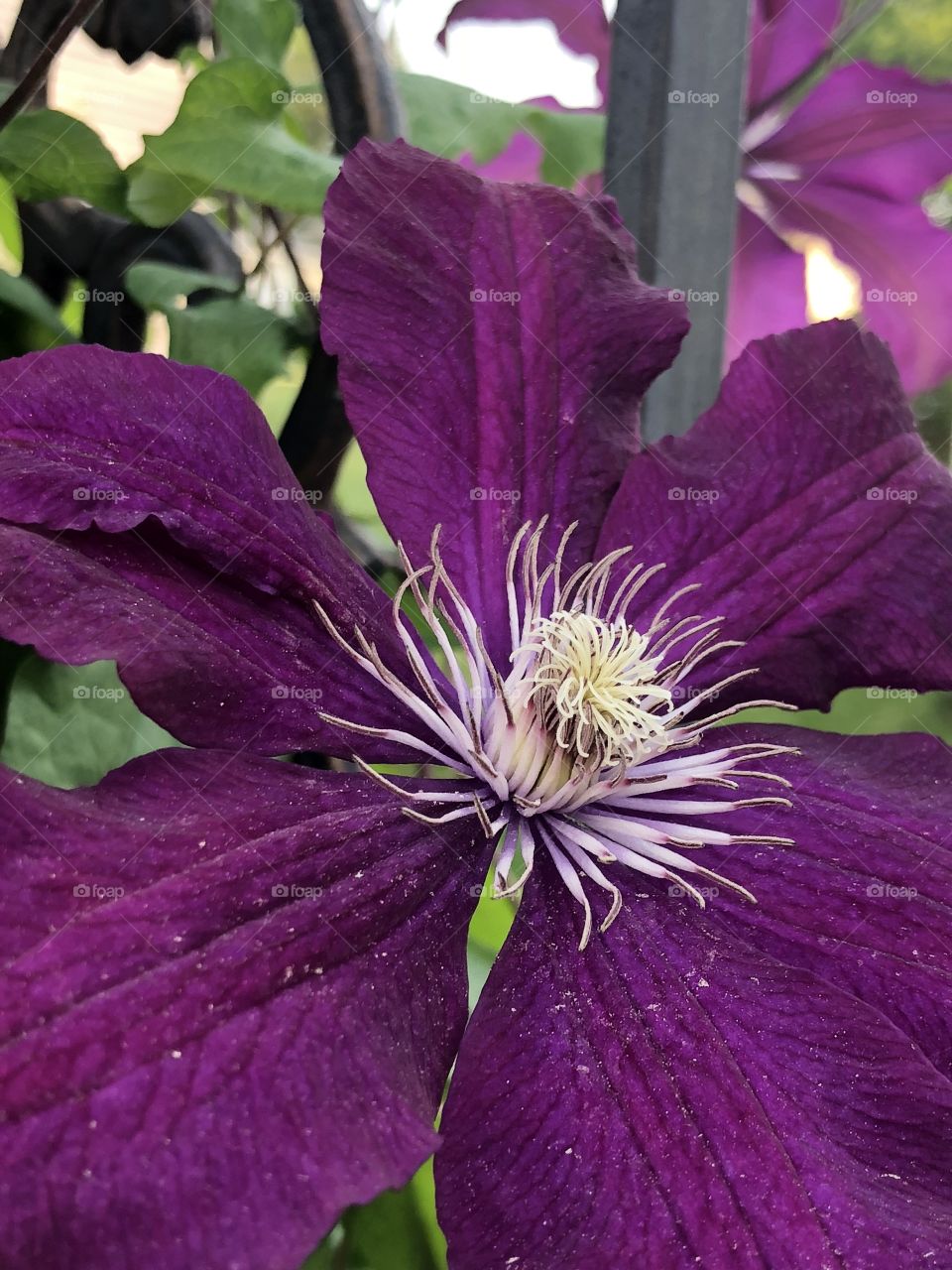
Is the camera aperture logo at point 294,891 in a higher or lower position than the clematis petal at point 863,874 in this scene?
lower

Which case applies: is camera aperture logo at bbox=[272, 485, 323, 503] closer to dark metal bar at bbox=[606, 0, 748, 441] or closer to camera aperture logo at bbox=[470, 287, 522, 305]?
A: camera aperture logo at bbox=[470, 287, 522, 305]

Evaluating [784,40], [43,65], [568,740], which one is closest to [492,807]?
[568,740]

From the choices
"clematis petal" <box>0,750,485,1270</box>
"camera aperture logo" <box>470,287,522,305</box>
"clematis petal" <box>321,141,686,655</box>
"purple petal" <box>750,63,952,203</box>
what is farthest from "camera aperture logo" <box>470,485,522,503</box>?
"purple petal" <box>750,63,952,203</box>

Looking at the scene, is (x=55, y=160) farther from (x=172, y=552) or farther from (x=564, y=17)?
(x=564, y=17)

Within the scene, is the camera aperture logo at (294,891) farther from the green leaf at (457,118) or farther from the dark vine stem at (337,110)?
the green leaf at (457,118)

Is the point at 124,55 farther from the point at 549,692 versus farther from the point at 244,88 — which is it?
the point at 549,692

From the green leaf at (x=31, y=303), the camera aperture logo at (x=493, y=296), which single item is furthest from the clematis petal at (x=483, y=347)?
the green leaf at (x=31, y=303)
